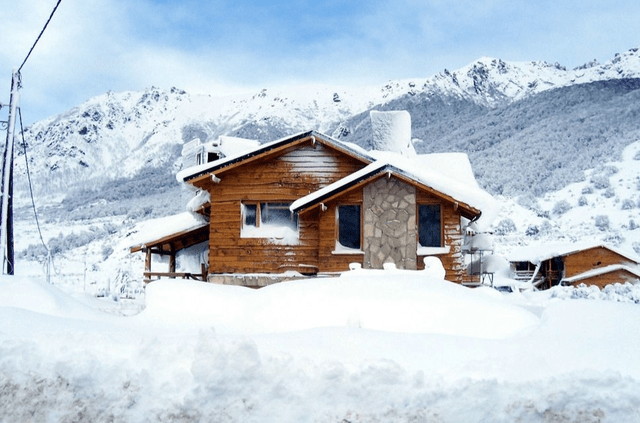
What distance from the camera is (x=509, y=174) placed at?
6266 cm

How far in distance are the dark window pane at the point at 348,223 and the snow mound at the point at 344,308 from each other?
8584 millimetres

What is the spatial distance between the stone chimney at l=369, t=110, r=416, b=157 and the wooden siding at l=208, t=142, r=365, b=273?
4122 mm

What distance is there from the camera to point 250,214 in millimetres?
16516

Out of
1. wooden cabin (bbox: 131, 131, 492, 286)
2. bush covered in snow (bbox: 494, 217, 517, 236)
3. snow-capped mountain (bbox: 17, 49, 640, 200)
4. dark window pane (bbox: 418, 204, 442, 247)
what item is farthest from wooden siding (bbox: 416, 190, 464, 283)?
snow-capped mountain (bbox: 17, 49, 640, 200)

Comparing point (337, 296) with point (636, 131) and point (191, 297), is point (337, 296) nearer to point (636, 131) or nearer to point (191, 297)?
point (191, 297)

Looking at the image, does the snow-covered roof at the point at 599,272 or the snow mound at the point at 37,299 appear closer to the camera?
the snow mound at the point at 37,299

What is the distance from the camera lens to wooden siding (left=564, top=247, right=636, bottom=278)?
2986 cm

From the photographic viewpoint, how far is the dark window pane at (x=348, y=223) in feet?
50.9

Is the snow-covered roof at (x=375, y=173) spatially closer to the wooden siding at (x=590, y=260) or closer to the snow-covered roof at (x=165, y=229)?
the snow-covered roof at (x=165, y=229)

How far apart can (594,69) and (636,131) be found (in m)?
68.2

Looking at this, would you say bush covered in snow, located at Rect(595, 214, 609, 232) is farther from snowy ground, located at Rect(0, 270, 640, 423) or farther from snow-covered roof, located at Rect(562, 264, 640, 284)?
snowy ground, located at Rect(0, 270, 640, 423)

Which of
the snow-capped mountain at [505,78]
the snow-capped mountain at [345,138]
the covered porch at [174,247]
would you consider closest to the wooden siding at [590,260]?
the snow-capped mountain at [345,138]

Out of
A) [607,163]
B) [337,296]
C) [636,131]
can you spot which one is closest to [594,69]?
[636,131]

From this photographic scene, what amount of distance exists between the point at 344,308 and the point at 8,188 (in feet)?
49.5
